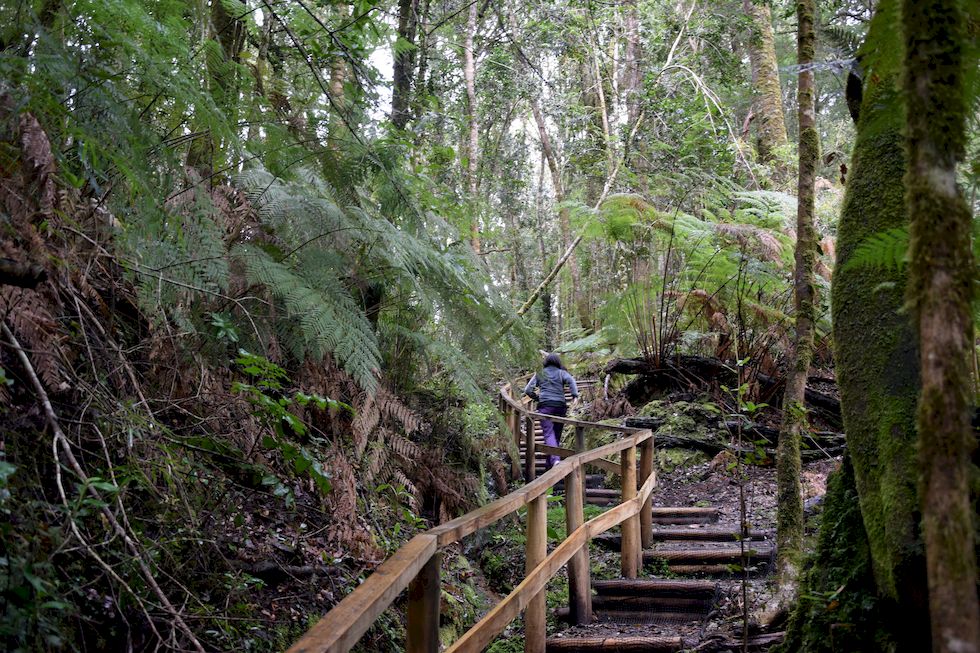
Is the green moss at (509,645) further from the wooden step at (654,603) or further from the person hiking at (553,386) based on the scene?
the person hiking at (553,386)

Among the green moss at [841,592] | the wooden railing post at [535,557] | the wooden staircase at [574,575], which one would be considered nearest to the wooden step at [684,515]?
the wooden staircase at [574,575]

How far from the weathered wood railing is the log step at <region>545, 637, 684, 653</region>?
10.2 inches

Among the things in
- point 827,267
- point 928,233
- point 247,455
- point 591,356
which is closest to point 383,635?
point 247,455

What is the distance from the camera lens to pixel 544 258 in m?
22.6

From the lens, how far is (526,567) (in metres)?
4.57

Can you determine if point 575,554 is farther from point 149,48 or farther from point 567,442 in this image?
point 567,442

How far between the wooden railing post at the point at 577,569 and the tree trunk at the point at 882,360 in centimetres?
265

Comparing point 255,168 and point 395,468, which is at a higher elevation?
point 255,168

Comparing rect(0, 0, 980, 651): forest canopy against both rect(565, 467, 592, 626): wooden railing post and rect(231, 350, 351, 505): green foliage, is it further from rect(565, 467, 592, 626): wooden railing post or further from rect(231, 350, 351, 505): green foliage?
rect(565, 467, 592, 626): wooden railing post

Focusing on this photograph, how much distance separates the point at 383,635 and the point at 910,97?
150 inches

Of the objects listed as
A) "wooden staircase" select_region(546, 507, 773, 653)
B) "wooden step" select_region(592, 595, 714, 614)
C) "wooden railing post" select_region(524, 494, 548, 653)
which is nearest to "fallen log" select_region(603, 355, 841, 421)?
"wooden staircase" select_region(546, 507, 773, 653)

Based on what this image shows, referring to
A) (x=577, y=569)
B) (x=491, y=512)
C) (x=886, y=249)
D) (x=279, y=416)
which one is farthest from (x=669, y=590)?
(x=886, y=249)

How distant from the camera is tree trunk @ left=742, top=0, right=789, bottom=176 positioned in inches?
503

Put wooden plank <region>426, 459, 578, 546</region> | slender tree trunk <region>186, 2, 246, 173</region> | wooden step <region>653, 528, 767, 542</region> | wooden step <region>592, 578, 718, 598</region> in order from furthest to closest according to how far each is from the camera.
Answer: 1. wooden step <region>653, 528, 767, 542</region>
2. wooden step <region>592, 578, 718, 598</region>
3. slender tree trunk <region>186, 2, 246, 173</region>
4. wooden plank <region>426, 459, 578, 546</region>
